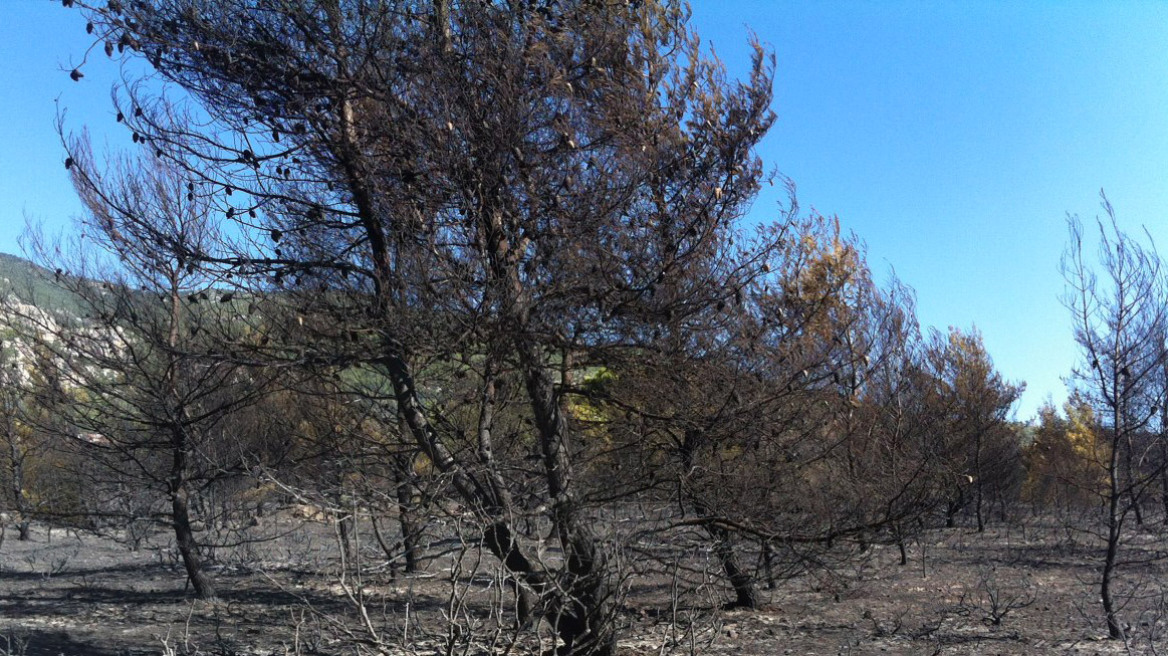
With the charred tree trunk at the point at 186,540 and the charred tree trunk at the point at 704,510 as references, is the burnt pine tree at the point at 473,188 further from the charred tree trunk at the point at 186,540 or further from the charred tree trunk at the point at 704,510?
the charred tree trunk at the point at 186,540

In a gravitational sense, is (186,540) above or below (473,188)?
below

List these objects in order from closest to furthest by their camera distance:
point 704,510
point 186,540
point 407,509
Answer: point 407,509, point 704,510, point 186,540

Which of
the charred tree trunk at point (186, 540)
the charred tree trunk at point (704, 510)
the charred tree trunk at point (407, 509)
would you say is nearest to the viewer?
the charred tree trunk at point (407, 509)

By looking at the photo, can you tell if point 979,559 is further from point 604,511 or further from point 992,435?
point 604,511

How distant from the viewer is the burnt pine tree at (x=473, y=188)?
18.6 feet

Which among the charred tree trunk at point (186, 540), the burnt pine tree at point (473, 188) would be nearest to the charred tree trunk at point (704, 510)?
the burnt pine tree at point (473, 188)

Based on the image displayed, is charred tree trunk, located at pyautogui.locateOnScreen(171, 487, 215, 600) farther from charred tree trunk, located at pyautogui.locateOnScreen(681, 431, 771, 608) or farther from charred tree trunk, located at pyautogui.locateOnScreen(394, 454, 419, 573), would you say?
charred tree trunk, located at pyautogui.locateOnScreen(681, 431, 771, 608)

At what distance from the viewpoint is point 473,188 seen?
5.70 m

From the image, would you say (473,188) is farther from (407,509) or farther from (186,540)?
(186,540)

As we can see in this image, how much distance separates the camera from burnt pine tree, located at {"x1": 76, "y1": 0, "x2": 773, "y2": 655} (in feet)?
18.6

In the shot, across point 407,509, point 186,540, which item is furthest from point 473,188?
point 186,540

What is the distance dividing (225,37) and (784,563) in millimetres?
5168

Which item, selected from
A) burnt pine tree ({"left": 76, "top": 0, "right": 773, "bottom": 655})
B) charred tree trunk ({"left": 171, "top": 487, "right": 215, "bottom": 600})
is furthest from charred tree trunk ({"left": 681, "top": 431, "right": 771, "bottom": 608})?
charred tree trunk ({"left": 171, "top": 487, "right": 215, "bottom": 600})

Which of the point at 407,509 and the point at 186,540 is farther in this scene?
the point at 186,540
